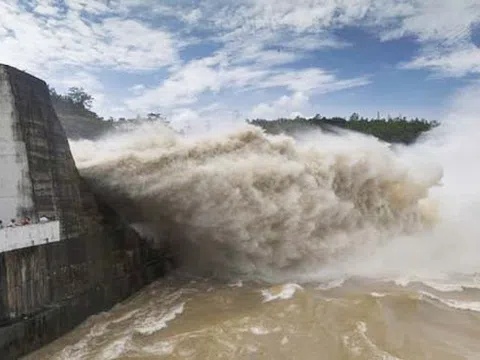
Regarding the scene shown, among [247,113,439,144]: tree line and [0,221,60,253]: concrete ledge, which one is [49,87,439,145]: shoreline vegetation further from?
[0,221,60,253]: concrete ledge

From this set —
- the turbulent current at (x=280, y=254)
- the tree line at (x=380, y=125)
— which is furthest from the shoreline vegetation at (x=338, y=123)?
the turbulent current at (x=280, y=254)

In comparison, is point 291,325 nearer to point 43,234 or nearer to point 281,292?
point 281,292

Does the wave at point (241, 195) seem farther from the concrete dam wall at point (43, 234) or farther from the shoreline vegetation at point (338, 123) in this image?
the shoreline vegetation at point (338, 123)

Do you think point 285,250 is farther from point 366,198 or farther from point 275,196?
point 366,198

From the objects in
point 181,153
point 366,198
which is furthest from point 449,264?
point 181,153

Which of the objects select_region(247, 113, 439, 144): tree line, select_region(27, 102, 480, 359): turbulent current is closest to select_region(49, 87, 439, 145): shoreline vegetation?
select_region(247, 113, 439, 144): tree line

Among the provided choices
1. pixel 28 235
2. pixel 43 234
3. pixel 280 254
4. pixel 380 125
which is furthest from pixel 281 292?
pixel 380 125
